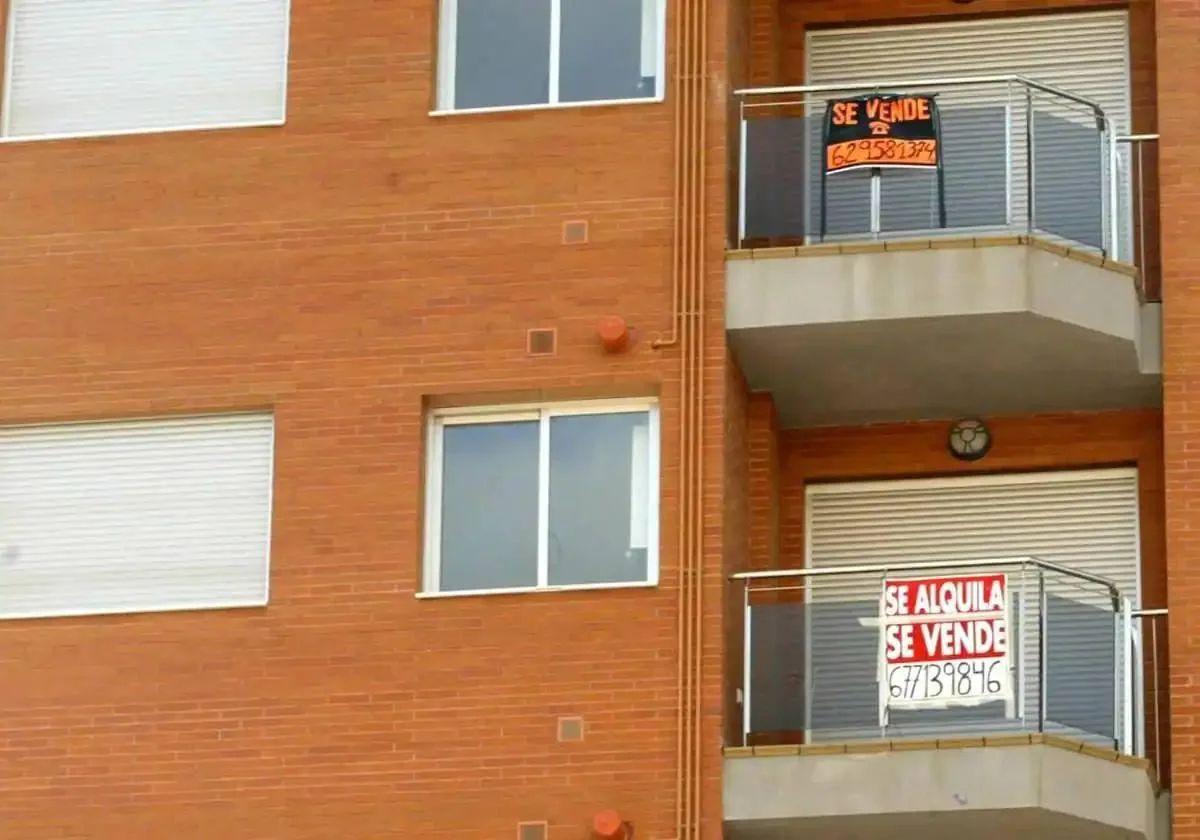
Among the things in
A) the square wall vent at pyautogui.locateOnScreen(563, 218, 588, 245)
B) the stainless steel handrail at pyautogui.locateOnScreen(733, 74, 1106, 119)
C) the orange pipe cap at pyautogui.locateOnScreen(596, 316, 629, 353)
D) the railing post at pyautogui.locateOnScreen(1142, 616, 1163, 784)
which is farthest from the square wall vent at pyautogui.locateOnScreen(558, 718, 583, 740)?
the stainless steel handrail at pyautogui.locateOnScreen(733, 74, 1106, 119)

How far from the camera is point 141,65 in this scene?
29.6 m

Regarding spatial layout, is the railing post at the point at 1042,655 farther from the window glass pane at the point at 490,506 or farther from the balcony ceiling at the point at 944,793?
the window glass pane at the point at 490,506

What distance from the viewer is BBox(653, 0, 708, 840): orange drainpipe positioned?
86.9 ft

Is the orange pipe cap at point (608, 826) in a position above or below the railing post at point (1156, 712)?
below

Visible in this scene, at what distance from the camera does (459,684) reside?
26.9 meters

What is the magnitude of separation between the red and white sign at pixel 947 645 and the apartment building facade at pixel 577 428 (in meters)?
0.04

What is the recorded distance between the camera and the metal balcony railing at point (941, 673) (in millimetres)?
26469

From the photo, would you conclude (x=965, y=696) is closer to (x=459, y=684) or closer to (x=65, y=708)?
(x=459, y=684)

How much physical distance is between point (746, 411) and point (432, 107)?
324 centimetres

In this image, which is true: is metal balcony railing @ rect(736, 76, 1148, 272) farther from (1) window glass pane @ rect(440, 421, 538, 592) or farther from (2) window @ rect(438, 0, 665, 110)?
(1) window glass pane @ rect(440, 421, 538, 592)

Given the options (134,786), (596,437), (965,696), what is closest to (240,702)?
(134,786)

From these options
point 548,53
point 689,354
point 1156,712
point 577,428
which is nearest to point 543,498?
point 577,428

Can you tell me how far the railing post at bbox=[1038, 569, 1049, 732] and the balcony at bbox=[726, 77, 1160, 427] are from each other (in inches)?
80.8

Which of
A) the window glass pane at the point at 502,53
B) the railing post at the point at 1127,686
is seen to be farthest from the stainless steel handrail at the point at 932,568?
the window glass pane at the point at 502,53
